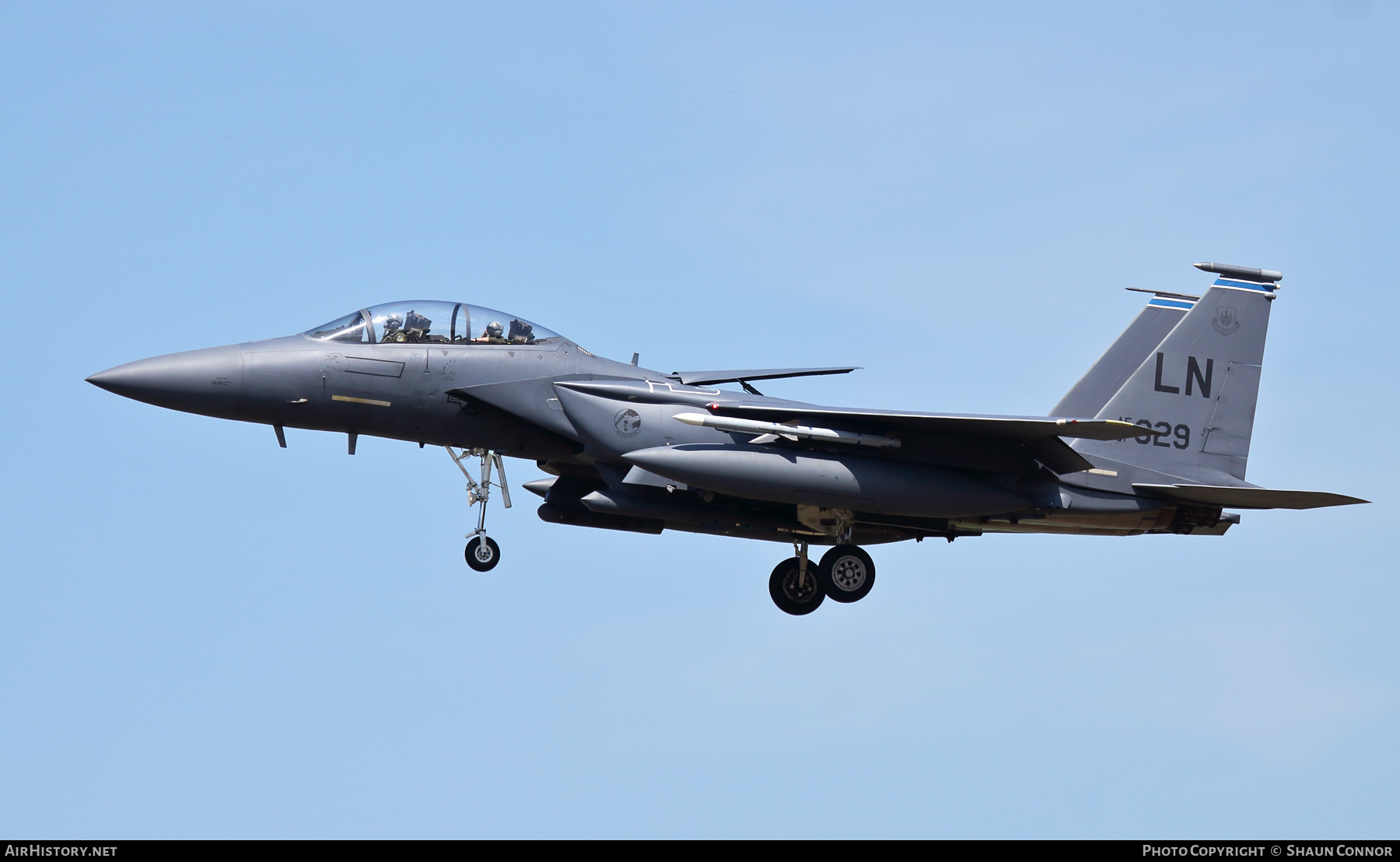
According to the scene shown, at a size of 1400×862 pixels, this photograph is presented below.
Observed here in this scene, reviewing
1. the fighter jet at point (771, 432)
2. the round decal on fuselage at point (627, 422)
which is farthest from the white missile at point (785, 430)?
the round decal on fuselage at point (627, 422)

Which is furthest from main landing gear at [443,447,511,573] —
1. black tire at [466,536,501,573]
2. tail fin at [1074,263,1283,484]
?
tail fin at [1074,263,1283,484]

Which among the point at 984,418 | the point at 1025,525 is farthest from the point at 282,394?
the point at 1025,525

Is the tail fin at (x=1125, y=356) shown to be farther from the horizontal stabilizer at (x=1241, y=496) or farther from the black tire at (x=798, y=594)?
the black tire at (x=798, y=594)

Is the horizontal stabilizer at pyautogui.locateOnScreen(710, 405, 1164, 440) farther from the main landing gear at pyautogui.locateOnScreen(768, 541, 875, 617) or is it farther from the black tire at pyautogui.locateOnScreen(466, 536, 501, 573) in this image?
the black tire at pyautogui.locateOnScreen(466, 536, 501, 573)

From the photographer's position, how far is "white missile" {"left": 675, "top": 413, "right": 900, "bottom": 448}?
52.3ft

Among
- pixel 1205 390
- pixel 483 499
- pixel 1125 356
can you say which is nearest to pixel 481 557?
pixel 483 499

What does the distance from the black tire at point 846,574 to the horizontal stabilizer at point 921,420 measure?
1.92m

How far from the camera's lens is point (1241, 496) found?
17.0 m

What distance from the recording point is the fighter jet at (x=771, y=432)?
16.2 meters

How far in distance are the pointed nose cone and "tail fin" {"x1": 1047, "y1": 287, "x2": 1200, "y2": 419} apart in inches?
407

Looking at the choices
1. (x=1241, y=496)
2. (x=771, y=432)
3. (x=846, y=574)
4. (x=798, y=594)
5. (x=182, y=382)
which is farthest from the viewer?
(x=798, y=594)

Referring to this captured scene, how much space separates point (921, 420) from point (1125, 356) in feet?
12.7

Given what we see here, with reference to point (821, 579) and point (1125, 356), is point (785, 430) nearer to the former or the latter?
point (821, 579)
